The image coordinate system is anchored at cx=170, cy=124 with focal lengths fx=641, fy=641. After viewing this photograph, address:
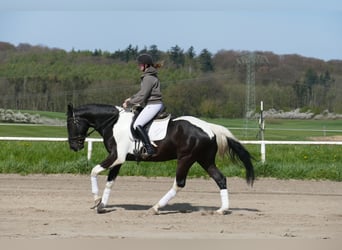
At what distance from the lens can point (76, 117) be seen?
996 centimetres

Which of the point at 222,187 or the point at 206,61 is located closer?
the point at 222,187

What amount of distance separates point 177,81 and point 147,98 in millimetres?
27340

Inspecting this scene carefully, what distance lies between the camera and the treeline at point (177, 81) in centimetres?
3312

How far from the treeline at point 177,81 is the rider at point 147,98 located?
20921mm

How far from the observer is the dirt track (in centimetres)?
765

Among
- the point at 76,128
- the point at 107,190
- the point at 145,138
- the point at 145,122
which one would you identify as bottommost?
the point at 107,190

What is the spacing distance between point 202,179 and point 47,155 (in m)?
4.84

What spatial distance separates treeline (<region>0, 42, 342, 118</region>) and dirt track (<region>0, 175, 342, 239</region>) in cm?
1737

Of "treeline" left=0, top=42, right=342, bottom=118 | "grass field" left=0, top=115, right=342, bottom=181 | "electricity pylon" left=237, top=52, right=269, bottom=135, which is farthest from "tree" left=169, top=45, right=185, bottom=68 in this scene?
"grass field" left=0, top=115, right=342, bottom=181

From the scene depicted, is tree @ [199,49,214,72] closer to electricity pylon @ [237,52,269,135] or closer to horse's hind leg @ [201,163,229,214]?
electricity pylon @ [237,52,269,135]

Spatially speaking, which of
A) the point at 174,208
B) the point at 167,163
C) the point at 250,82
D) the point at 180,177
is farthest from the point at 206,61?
the point at 180,177

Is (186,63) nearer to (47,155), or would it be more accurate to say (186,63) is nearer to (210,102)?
(210,102)

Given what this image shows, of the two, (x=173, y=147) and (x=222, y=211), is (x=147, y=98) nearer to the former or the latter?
(x=173, y=147)

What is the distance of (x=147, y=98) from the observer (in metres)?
9.41
